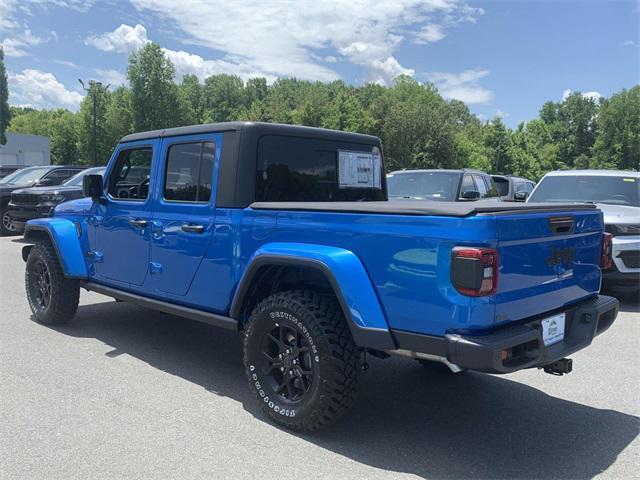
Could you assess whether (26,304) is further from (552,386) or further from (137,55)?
(137,55)

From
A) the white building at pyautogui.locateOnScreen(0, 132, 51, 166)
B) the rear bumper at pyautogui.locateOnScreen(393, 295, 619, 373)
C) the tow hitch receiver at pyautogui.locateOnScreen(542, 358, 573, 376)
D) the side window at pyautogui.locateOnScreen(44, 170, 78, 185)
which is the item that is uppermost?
the white building at pyautogui.locateOnScreen(0, 132, 51, 166)

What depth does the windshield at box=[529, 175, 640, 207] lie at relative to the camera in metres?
8.55

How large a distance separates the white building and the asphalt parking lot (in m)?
63.6

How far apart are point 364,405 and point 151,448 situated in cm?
153

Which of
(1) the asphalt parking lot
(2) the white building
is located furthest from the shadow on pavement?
(2) the white building

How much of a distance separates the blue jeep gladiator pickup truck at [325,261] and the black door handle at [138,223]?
0.06 ft

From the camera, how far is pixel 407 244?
2.96 m

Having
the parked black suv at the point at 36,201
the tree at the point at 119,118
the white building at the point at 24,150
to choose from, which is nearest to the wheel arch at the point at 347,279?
the parked black suv at the point at 36,201

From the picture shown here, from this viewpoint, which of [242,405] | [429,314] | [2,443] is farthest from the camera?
[242,405]

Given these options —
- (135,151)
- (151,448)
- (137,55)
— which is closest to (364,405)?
(151,448)

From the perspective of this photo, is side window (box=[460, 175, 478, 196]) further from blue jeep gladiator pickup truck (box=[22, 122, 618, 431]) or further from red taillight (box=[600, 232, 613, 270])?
red taillight (box=[600, 232, 613, 270])

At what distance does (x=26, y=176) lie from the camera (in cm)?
1509

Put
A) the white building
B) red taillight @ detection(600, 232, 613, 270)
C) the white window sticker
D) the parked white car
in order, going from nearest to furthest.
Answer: red taillight @ detection(600, 232, 613, 270) → the white window sticker → the parked white car → the white building

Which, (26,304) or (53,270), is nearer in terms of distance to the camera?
(53,270)
